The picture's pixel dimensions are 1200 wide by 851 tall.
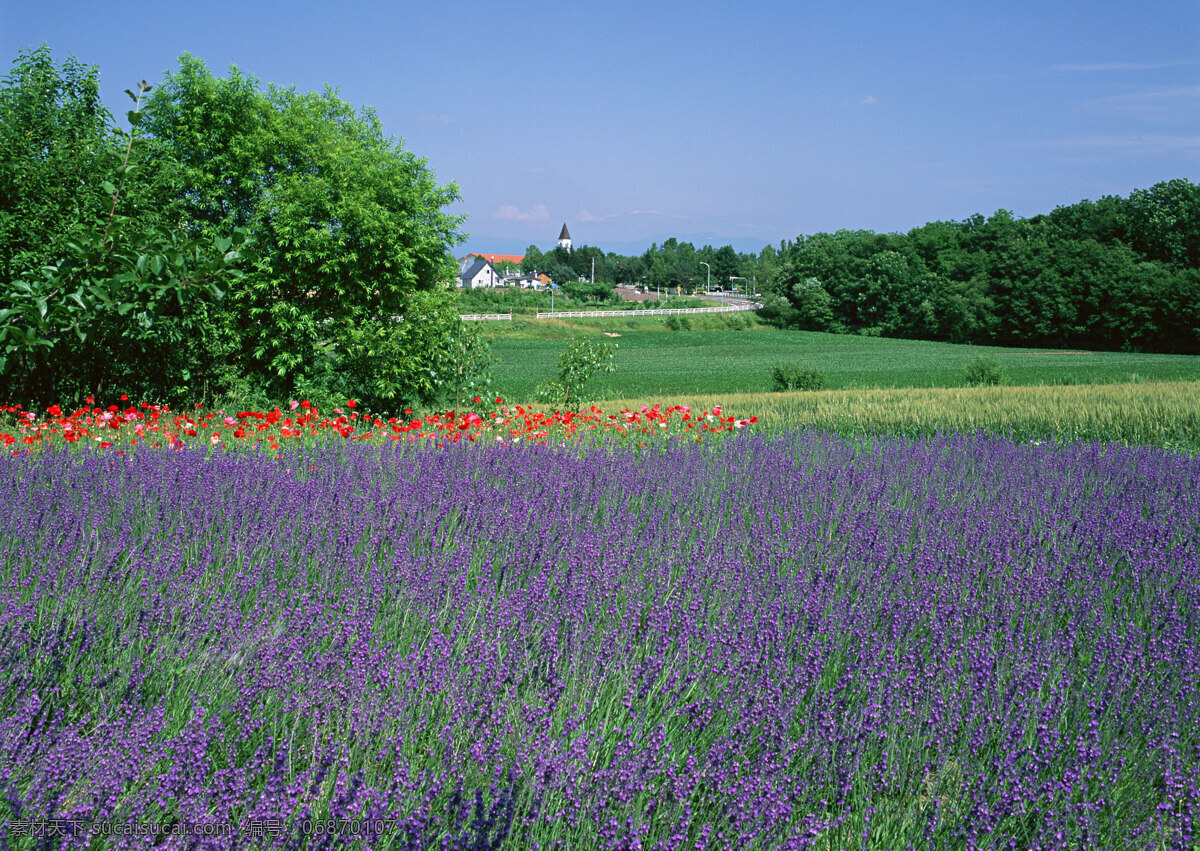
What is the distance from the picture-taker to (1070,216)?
67562 millimetres

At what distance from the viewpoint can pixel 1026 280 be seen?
56438mm

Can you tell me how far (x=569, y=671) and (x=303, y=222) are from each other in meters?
10.8

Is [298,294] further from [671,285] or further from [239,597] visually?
[671,285]

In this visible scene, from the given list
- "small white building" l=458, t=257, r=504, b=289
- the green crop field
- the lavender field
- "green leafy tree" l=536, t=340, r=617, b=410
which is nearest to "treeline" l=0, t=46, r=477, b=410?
"green leafy tree" l=536, t=340, r=617, b=410

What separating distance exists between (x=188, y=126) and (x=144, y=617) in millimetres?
11908

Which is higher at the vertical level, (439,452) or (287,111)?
(287,111)

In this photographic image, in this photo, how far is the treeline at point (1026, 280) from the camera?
4997 cm

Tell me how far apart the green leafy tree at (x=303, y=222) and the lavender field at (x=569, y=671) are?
792 centimetres

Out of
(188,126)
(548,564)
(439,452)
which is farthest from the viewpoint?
(188,126)

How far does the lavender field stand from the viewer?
1.80 m

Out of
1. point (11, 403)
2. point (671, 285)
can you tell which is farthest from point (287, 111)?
point (671, 285)

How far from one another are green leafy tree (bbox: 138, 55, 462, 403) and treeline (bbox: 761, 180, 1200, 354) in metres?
52.1

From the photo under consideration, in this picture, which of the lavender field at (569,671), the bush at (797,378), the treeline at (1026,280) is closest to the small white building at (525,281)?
the treeline at (1026,280)

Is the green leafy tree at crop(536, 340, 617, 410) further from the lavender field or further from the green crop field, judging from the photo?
the lavender field
